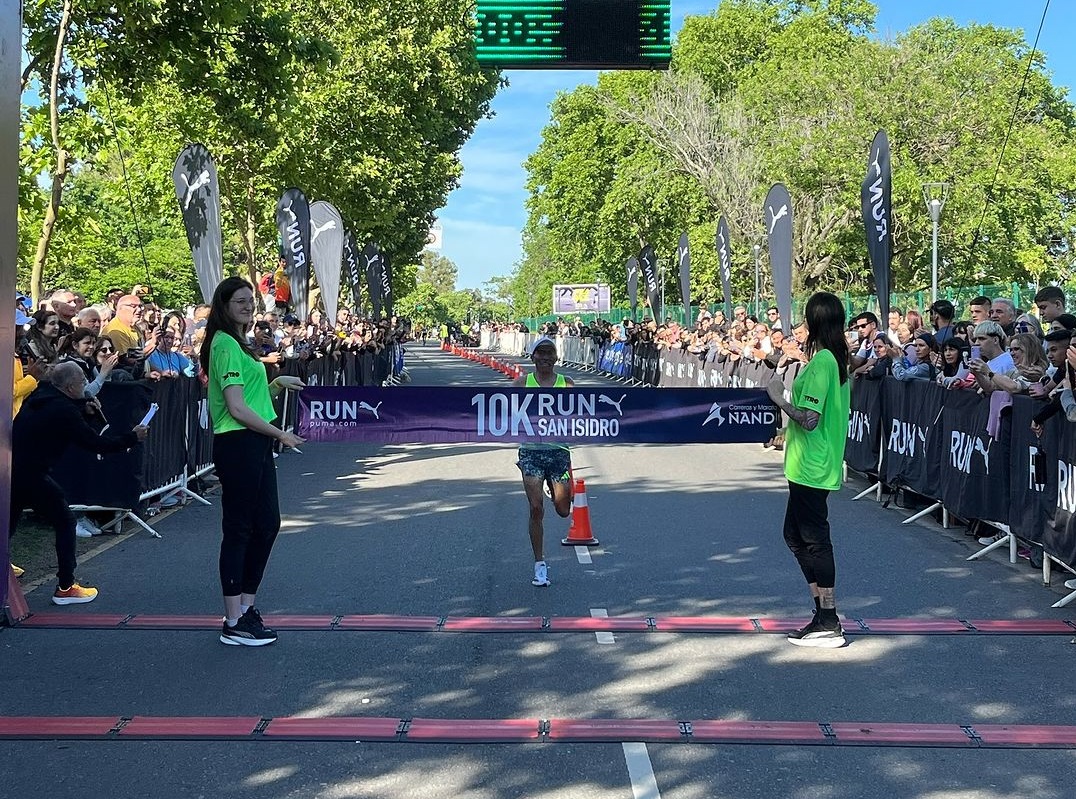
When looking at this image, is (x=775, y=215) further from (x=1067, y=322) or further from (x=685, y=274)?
(x=685, y=274)

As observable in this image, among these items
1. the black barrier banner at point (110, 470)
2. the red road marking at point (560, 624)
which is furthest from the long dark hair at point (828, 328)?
the black barrier banner at point (110, 470)

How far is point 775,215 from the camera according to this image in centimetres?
2158

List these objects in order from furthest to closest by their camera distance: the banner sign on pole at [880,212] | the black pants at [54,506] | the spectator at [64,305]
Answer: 1. the banner sign on pole at [880,212]
2. the spectator at [64,305]
3. the black pants at [54,506]

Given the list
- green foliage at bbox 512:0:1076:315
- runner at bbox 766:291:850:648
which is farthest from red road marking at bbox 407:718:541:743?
green foliage at bbox 512:0:1076:315

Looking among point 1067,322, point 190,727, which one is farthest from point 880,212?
point 190,727

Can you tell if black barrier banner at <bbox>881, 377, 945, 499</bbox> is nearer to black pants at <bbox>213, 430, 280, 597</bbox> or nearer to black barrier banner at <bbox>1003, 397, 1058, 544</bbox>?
black barrier banner at <bbox>1003, 397, 1058, 544</bbox>

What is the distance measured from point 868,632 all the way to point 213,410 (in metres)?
4.03

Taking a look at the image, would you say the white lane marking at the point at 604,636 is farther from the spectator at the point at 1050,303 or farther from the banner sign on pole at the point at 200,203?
the banner sign on pole at the point at 200,203

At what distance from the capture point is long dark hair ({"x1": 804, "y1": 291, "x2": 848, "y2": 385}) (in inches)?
292

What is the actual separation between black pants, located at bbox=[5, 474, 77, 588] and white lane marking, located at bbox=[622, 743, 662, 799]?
4444 mm

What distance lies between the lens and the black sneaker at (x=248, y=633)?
7.21 m

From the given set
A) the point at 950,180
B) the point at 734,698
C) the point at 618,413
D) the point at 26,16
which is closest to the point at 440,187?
the point at 950,180

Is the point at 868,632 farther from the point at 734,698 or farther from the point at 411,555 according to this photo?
the point at 411,555

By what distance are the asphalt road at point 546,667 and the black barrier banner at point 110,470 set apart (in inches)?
25.6
